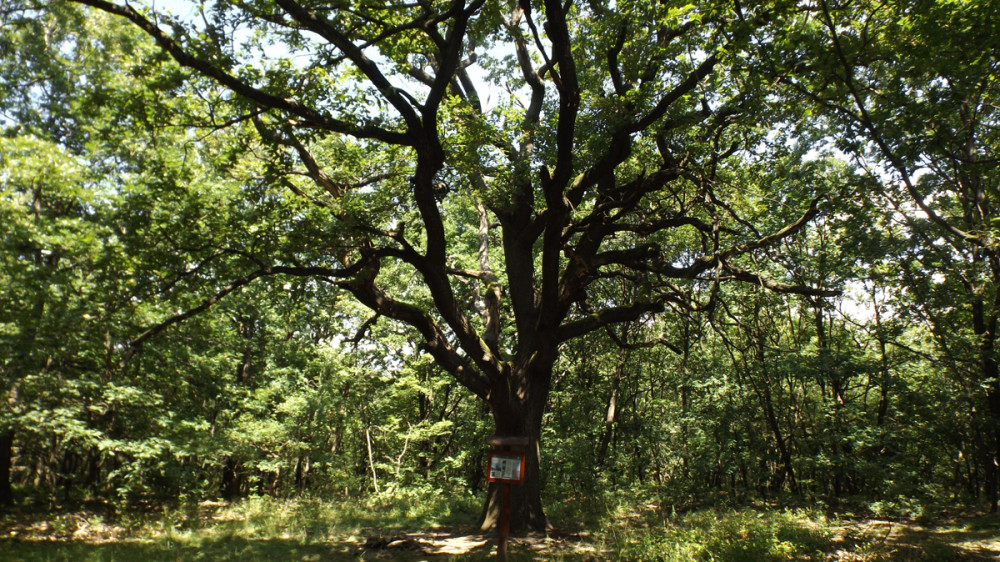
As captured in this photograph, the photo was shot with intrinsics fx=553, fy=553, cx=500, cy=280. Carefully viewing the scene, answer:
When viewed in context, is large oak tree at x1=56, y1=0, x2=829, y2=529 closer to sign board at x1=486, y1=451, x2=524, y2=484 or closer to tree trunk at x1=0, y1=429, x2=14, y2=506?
sign board at x1=486, y1=451, x2=524, y2=484

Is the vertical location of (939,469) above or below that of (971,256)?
below

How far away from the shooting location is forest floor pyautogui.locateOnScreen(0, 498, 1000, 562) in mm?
6957

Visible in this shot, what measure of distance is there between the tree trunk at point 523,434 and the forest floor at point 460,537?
Result: 1.13 feet

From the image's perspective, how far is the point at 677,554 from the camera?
250 inches

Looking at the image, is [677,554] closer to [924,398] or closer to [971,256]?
[924,398]

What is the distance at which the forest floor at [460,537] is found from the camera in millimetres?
6957

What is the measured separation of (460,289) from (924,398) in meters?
11.0

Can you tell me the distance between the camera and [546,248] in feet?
26.4

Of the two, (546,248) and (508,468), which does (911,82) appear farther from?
(508,468)

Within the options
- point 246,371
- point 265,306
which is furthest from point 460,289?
point 246,371

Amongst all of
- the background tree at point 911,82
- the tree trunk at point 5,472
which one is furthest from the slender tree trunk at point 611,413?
the tree trunk at point 5,472

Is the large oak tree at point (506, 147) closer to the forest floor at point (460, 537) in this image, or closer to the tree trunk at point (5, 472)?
the forest floor at point (460, 537)

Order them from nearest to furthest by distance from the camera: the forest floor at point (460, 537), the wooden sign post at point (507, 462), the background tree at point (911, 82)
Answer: the background tree at point (911, 82) < the wooden sign post at point (507, 462) < the forest floor at point (460, 537)

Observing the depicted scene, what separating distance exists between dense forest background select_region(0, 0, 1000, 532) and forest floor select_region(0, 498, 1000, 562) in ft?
3.30
